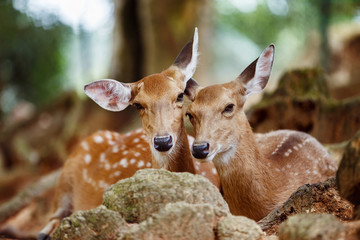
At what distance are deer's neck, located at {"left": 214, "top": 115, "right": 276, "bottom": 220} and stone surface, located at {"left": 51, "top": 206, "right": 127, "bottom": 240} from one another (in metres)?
1.31

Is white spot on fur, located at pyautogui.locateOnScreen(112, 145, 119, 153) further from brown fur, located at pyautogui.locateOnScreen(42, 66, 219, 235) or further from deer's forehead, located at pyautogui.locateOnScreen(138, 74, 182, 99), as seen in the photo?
deer's forehead, located at pyautogui.locateOnScreen(138, 74, 182, 99)

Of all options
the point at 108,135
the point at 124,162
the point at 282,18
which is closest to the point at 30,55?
the point at 282,18

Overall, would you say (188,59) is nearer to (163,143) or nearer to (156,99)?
(156,99)

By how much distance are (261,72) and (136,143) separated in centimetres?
183

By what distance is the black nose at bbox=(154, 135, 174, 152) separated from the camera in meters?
3.38

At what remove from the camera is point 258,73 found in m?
3.72

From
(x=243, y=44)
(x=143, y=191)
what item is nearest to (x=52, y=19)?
(x=243, y=44)

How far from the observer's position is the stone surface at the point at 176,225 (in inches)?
87.7

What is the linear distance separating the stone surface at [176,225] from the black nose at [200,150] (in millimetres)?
877

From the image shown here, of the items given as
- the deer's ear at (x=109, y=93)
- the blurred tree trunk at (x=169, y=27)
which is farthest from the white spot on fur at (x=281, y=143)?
the blurred tree trunk at (x=169, y=27)

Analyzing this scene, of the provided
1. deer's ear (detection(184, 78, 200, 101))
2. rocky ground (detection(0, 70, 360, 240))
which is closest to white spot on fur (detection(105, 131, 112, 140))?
deer's ear (detection(184, 78, 200, 101))

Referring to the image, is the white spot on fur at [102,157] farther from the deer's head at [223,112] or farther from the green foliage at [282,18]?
the green foliage at [282,18]

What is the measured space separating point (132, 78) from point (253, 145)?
786 cm

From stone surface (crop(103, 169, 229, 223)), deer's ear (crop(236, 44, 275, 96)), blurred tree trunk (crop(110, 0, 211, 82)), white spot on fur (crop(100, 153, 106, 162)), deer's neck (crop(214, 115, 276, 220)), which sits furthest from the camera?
blurred tree trunk (crop(110, 0, 211, 82))
